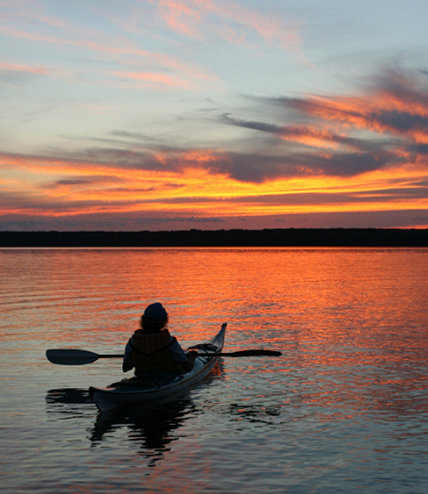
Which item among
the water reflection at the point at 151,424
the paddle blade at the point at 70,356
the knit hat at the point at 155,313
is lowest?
the water reflection at the point at 151,424

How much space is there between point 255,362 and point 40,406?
7519 millimetres

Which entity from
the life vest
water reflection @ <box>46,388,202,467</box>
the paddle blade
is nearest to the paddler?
the life vest

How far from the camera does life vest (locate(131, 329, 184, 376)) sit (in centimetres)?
1358

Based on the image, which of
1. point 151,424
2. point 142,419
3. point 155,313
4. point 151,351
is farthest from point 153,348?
point 151,424

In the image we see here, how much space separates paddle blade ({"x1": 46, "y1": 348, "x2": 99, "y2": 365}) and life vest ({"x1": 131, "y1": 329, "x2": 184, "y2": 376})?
279 cm

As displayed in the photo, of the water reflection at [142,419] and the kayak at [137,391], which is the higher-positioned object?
the kayak at [137,391]

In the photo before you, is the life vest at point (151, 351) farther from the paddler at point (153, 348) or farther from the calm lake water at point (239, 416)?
the calm lake water at point (239, 416)

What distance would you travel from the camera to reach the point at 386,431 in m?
11.8

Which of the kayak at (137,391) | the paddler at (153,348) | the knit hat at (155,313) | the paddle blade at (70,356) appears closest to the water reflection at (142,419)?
the kayak at (137,391)

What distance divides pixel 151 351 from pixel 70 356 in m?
3.52

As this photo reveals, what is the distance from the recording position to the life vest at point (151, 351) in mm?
13578

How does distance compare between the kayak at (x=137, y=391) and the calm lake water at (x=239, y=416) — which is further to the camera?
the kayak at (x=137, y=391)

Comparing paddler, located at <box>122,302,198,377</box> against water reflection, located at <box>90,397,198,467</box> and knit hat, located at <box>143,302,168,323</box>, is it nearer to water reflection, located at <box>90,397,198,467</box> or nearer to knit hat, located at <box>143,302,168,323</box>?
knit hat, located at <box>143,302,168,323</box>

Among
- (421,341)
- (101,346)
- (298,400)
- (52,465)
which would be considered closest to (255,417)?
(298,400)
